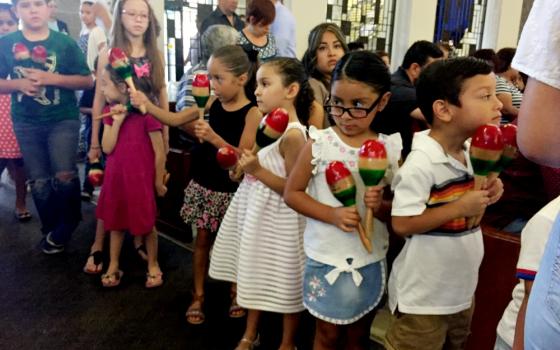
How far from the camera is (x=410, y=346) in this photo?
1406 mm

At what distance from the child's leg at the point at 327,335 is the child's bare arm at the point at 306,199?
35 cm

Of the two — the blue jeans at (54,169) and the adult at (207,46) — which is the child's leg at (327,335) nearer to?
the adult at (207,46)

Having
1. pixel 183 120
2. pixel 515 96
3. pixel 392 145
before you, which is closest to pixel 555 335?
pixel 392 145

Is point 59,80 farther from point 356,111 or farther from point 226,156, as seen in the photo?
point 356,111

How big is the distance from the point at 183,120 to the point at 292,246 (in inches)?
29.8

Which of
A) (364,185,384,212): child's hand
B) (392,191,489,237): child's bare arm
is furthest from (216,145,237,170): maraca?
(392,191,489,237): child's bare arm

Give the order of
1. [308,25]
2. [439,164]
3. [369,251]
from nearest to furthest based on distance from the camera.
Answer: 1. [439,164]
2. [369,251]
3. [308,25]

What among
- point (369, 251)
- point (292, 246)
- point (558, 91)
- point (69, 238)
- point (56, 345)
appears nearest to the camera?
point (558, 91)

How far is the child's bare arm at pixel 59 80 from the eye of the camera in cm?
274

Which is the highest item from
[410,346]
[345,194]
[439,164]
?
[439,164]

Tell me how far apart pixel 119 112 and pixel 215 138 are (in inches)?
26.5

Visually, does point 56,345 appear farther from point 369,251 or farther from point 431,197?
point 431,197

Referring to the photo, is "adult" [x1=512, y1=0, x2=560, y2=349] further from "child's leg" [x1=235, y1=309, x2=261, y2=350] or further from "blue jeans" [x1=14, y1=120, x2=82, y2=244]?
"blue jeans" [x1=14, y1=120, x2=82, y2=244]

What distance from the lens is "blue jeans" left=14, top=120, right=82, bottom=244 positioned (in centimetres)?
287
